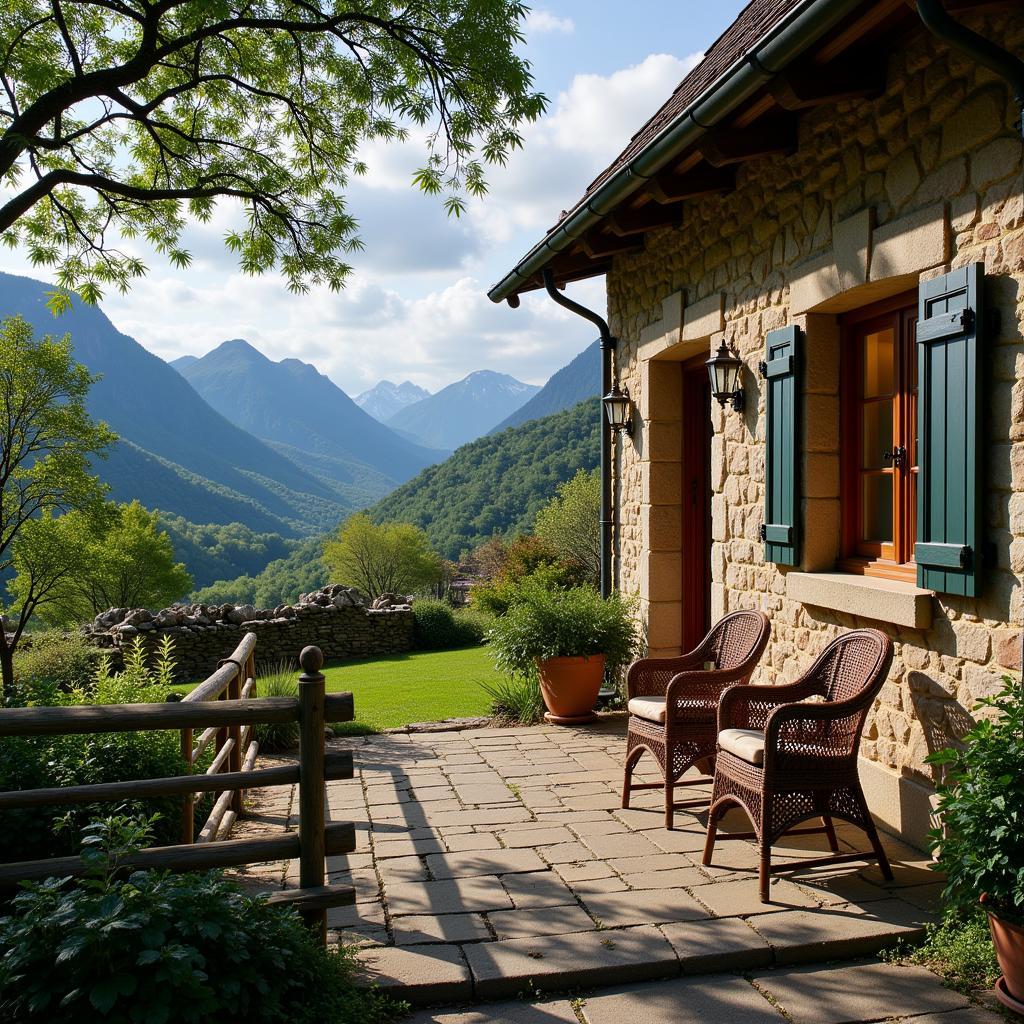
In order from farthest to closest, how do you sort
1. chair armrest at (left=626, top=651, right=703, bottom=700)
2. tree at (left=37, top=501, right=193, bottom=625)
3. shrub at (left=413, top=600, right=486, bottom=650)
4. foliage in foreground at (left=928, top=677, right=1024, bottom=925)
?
tree at (left=37, top=501, right=193, bottom=625), shrub at (left=413, top=600, right=486, bottom=650), chair armrest at (left=626, top=651, right=703, bottom=700), foliage in foreground at (left=928, top=677, right=1024, bottom=925)

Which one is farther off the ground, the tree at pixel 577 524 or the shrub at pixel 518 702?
the tree at pixel 577 524

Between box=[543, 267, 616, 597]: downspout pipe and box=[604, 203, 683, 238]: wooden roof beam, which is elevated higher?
box=[604, 203, 683, 238]: wooden roof beam

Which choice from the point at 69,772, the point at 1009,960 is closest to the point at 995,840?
the point at 1009,960

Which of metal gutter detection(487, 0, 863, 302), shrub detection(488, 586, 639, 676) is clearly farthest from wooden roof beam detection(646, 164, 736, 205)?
shrub detection(488, 586, 639, 676)

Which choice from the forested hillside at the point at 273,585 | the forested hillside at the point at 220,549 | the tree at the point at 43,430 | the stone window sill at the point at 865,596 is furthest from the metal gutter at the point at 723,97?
the forested hillside at the point at 220,549

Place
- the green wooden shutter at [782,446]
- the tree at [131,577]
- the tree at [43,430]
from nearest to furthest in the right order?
the green wooden shutter at [782,446] → the tree at [43,430] → the tree at [131,577]

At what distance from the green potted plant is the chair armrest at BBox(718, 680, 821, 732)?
3.78ft

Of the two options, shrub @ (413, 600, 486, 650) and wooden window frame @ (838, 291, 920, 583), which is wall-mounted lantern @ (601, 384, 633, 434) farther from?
shrub @ (413, 600, 486, 650)

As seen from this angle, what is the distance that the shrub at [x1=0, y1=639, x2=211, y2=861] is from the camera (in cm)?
337

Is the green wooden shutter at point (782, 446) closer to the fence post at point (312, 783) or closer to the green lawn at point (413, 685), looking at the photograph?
the fence post at point (312, 783)

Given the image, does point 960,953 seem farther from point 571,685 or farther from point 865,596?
point 571,685

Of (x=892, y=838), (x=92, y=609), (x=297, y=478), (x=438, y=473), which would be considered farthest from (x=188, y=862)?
(x=297, y=478)

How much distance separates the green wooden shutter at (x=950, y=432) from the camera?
3.53m

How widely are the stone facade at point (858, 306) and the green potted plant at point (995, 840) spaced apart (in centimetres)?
71
